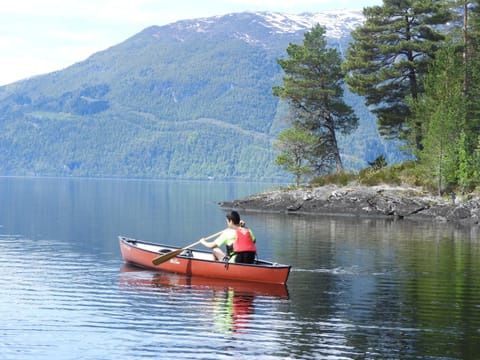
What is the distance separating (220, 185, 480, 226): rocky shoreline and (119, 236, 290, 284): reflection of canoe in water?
1299 inches

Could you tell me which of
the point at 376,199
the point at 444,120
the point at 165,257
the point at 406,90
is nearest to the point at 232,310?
the point at 165,257

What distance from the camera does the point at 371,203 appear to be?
6406 centimetres

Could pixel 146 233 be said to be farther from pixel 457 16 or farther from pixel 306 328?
pixel 457 16

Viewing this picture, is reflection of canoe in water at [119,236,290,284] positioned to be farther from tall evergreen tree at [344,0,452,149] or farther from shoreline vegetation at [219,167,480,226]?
tall evergreen tree at [344,0,452,149]

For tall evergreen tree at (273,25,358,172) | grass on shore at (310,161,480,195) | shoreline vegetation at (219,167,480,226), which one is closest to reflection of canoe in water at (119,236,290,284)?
shoreline vegetation at (219,167,480,226)

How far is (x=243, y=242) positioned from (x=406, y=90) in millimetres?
46219

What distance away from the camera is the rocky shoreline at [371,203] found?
59.2m

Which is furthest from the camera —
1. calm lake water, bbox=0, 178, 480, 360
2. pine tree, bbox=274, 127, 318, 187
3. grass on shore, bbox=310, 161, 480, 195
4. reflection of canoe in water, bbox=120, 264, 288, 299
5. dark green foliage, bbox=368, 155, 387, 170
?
pine tree, bbox=274, 127, 318, 187

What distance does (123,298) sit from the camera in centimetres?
2339

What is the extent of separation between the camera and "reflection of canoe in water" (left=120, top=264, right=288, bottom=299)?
82.4 feet

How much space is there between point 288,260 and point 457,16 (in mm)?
42322

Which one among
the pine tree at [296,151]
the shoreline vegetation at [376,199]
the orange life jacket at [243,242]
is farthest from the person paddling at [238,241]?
the pine tree at [296,151]

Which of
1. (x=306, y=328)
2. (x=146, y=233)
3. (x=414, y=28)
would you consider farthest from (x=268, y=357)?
(x=414, y=28)

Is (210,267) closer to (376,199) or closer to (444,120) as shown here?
(444,120)
